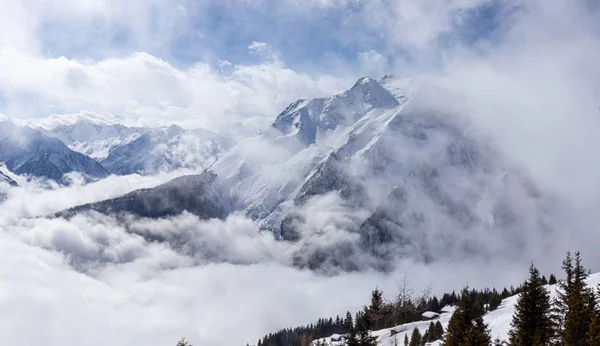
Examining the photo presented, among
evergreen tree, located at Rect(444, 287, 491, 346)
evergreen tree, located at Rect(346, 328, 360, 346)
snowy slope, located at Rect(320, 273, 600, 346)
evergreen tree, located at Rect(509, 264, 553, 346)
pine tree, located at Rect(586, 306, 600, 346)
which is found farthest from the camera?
snowy slope, located at Rect(320, 273, 600, 346)

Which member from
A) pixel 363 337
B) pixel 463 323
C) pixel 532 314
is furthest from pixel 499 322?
pixel 363 337

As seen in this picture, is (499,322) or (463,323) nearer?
(463,323)

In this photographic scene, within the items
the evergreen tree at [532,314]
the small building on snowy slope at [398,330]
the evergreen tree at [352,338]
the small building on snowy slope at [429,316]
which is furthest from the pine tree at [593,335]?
the small building on snowy slope at [429,316]

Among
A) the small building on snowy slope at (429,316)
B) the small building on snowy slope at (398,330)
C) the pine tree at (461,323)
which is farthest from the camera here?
the small building on snowy slope at (429,316)

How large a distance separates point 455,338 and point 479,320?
2.97m

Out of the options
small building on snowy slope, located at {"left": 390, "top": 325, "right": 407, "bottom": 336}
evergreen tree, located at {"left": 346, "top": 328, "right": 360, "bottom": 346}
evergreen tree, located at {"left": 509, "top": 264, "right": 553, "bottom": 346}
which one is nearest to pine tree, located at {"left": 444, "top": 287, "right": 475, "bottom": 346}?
evergreen tree, located at {"left": 509, "top": 264, "right": 553, "bottom": 346}

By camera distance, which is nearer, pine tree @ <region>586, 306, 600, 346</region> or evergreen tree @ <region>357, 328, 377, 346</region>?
evergreen tree @ <region>357, 328, 377, 346</region>

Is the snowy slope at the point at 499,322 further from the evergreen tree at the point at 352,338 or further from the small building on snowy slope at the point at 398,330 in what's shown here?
the evergreen tree at the point at 352,338

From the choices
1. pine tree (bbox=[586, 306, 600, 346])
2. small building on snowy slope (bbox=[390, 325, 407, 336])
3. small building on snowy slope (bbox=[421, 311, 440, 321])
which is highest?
small building on snowy slope (bbox=[421, 311, 440, 321])

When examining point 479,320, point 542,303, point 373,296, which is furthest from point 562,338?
point 373,296

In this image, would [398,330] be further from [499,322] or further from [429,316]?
[499,322]

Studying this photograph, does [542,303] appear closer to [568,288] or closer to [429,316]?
[568,288]

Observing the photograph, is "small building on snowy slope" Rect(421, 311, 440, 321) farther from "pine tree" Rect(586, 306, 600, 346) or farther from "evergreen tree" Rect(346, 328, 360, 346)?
"evergreen tree" Rect(346, 328, 360, 346)

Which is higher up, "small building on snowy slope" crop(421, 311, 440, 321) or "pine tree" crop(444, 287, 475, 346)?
"small building on snowy slope" crop(421, 311, 440, 321)
